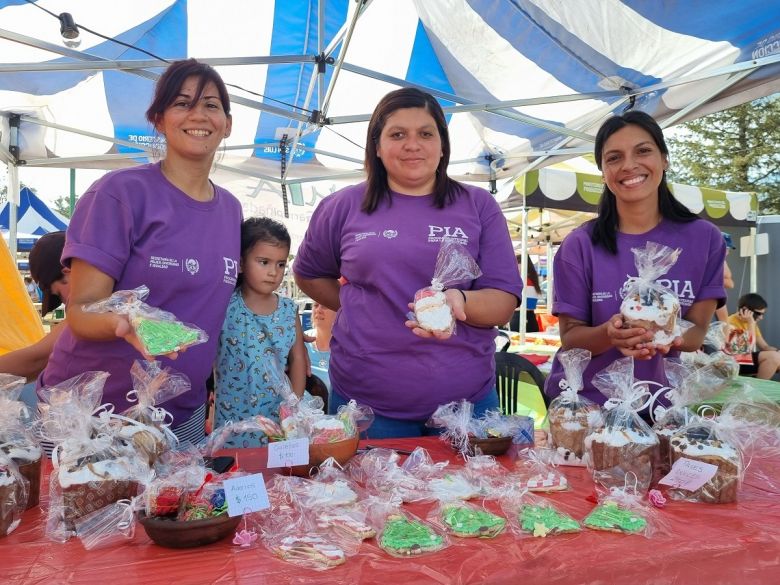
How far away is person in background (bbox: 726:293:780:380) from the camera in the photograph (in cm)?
616

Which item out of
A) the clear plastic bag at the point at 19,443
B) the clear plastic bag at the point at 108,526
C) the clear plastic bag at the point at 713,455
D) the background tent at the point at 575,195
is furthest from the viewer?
the background tent at the point at 575,195

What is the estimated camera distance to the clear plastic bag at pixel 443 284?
5.76 feet

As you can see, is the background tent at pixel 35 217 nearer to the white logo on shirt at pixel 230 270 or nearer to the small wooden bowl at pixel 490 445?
the white logo on shirt at pixel 230 270

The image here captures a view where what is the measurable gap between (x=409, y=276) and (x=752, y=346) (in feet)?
20.0

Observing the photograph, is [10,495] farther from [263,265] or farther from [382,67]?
[382,67]

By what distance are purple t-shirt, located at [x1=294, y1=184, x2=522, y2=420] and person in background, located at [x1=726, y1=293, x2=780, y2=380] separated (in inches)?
193

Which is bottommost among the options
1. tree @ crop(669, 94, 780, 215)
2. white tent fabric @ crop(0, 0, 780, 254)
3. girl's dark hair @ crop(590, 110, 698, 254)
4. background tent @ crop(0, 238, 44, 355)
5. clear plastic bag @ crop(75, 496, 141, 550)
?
clear plastic bag @ crop(75, 496, 141, 550)

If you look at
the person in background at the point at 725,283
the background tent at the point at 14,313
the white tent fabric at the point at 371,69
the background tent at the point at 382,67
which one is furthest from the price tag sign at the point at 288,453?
the background tent at the point at 382,67

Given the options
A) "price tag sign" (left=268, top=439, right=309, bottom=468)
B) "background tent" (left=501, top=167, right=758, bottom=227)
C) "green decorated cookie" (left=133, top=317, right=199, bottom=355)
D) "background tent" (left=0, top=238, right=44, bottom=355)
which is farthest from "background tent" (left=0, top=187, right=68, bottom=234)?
"price tag sign" (left=268, top=439, right=309, bottom=468)

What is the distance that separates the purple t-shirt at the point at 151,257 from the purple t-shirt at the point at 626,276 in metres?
1.25

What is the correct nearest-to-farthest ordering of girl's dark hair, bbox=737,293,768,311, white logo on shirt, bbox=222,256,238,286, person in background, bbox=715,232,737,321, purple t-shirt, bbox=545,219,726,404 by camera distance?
1. white logo on shirt, bbox=222,256,238,286
2. purple t-shirt, bbox=545,219,726,404
3. person in background, bbox=715,232,737,321
4. girl's dark hair, bbox=737,293,768,311

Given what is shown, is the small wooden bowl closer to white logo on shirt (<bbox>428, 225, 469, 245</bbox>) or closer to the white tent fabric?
white logo on shirt (<bbox>428, 225, 469, 245</bbox>)

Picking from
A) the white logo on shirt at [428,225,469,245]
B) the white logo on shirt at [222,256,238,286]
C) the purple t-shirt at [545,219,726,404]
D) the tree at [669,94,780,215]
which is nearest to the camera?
the white logo on shirt at [222,256,238,286]

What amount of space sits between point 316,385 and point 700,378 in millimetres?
1856
